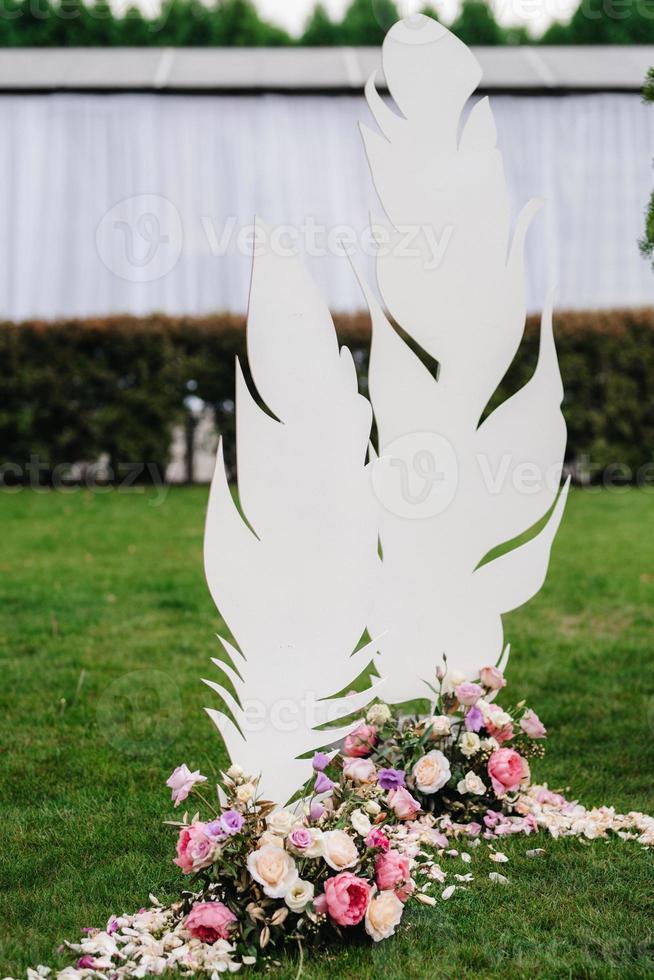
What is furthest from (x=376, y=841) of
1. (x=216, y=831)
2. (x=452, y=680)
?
(x=452, y=680)

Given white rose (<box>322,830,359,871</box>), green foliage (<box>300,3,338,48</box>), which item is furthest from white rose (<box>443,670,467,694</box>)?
green foliage (<box>300,3,338,48</box>)

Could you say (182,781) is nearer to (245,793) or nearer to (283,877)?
(245,793)

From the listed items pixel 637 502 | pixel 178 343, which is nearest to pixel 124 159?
pixel 178 343

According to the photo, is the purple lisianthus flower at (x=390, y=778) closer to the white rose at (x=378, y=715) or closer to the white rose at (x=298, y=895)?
the white rose at (x=378, y=715)

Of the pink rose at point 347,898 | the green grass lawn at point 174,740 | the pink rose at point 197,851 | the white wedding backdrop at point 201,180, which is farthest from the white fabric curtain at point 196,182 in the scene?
the pink rose at point 347,898

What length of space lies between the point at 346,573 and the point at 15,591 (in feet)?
12.8

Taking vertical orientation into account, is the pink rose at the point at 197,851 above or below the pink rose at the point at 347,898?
above

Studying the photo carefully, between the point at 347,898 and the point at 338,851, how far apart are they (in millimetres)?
110

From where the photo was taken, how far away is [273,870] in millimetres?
2578

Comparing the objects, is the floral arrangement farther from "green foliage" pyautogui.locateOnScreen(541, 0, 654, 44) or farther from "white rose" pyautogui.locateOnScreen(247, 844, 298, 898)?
"green foliage" pyautogui.locateOnScreen(541, 0, 654, 44)

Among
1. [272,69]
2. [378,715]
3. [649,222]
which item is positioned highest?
[272,69]

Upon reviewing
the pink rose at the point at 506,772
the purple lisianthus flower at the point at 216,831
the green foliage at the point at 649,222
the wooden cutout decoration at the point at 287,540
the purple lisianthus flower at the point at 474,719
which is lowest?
the pink rose at the point at 506,772

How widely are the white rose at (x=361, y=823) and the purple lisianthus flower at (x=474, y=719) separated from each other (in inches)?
32.6

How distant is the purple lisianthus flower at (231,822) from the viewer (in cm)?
265
